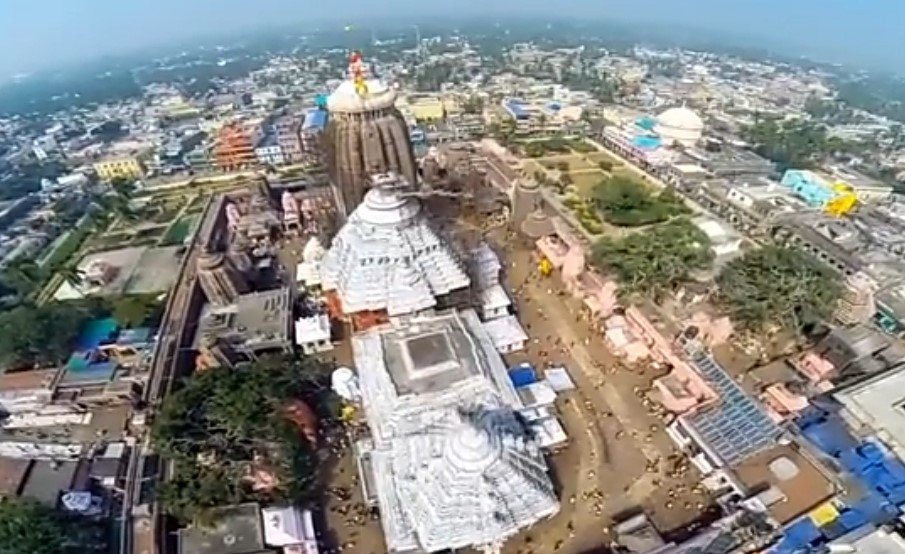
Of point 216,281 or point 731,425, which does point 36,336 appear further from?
point 731,425

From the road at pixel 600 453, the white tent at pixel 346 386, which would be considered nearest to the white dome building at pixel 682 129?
the road at pixel 600 453

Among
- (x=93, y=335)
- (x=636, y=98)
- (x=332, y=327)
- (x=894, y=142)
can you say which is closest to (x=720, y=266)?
(x=332, y=327)

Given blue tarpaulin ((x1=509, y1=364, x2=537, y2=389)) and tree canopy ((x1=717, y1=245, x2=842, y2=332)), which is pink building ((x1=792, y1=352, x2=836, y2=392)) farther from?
blue tarpaulin ((x1=509, y1=364, x2=537, y2=389))

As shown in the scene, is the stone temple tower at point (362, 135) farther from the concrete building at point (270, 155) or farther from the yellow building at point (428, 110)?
the yellow building at point (428, 110)

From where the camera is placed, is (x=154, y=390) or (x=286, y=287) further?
(x=286, y=287)

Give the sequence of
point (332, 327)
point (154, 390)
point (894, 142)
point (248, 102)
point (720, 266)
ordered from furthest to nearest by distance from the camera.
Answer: point (248, 102) < point (894, 142) < point (720, 266) < point (332, 327) < point (154, 390)

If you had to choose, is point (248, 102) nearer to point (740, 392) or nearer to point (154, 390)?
point (154, 390)

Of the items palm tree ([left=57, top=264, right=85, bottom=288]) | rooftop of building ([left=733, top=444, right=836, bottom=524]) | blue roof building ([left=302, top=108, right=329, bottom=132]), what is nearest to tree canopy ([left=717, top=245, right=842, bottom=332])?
rooftop of building ([left=733, top=444, right=836, bottom=524])
